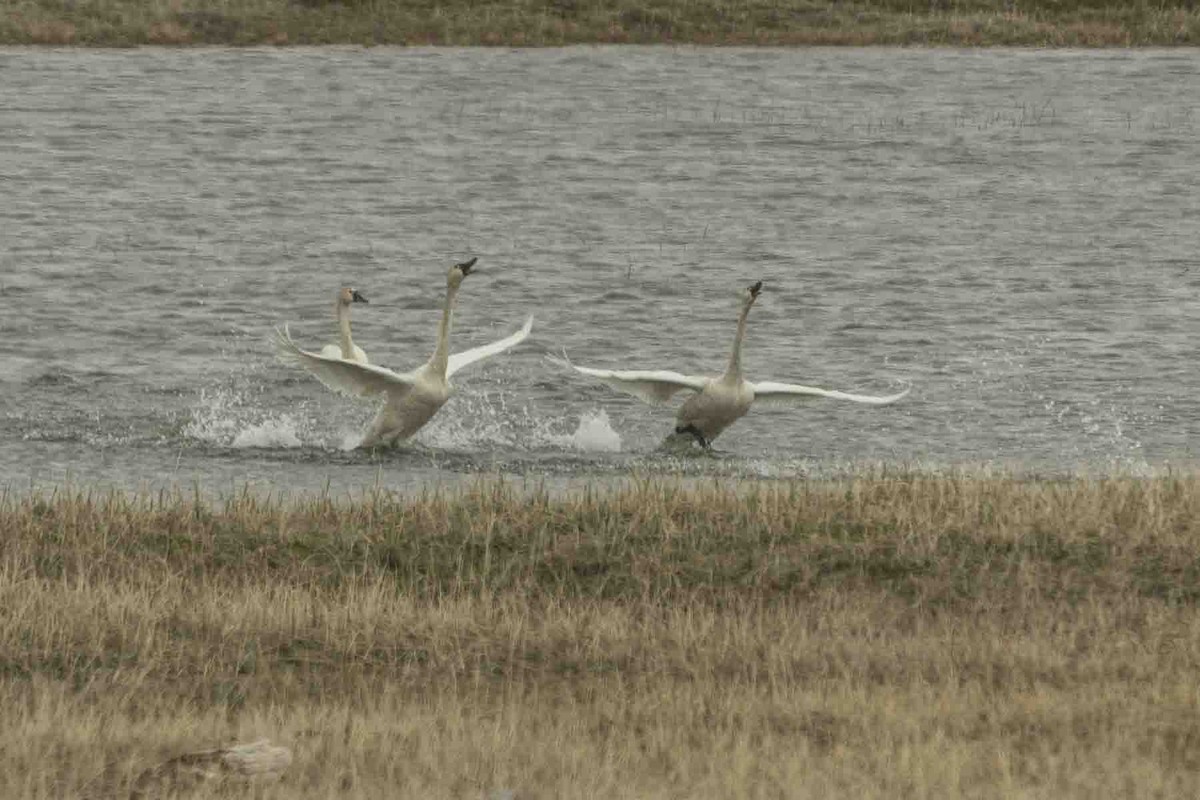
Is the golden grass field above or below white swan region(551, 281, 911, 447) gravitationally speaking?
above

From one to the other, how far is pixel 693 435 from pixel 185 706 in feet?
32.3

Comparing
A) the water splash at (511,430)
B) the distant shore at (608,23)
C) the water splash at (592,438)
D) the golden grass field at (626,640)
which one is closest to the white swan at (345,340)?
the water splash at (511,430)

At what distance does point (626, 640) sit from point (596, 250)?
A: 2510 centimetres

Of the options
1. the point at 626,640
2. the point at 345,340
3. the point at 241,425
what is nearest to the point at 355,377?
the point at 345,340

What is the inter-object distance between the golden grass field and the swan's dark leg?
14.6ft

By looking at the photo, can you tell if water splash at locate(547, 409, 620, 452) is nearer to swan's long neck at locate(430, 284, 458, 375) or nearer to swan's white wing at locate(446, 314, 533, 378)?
swan's white wing at locate(446, 314, 533, 378)

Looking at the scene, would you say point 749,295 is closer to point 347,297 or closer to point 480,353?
point 480,353

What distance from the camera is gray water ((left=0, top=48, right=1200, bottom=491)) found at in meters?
20.5

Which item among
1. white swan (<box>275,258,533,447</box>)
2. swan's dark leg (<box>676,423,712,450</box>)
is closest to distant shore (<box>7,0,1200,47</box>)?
white swan (<box>275,258,533,447</box>)

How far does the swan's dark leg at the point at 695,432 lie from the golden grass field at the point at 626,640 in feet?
14.6

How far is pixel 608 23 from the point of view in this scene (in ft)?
189

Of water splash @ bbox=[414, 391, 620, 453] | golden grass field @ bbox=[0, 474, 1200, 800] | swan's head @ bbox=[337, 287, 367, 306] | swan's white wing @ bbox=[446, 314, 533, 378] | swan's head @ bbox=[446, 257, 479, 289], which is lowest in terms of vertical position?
water splash @ bbox=[414, 391, 620, 453]

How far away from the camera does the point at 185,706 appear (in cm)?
1002

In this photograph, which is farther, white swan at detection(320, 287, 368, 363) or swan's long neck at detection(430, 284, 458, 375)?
white swan at detection(320, 287, 368, 363)
